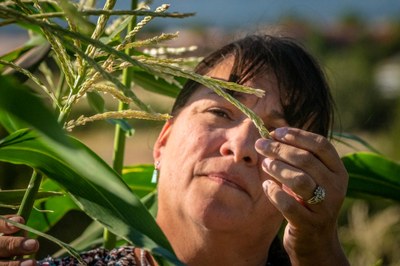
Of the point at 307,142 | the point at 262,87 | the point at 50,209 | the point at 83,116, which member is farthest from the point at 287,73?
the point at 83,116

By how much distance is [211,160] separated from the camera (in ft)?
3.94

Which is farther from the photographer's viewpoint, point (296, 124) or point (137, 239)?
point (296, 124)

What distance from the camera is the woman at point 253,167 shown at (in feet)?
3.26

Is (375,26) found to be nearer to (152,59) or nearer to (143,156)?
(143,156)

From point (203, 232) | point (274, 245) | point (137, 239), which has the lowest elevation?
point (274, 245)

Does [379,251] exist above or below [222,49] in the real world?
below

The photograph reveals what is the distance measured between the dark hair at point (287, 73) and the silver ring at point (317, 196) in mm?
310

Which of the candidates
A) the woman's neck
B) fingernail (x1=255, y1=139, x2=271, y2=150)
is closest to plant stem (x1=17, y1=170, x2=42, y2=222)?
fingernail (x1=255, y1=139, x2=271, y2=150)

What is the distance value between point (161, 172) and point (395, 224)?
2233 mm

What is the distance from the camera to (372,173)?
1.48 meters

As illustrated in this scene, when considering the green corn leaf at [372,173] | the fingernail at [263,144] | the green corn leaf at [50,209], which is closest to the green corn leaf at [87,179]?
the fingernail at [263,144]

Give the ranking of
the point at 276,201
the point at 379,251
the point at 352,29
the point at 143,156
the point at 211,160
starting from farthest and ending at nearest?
the point at 352,29
the point at 143,156
the point at 379,251
the point at 211,160
the point at 276,201

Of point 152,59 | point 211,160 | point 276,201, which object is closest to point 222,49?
point 211,160

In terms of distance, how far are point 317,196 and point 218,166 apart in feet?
0.76
